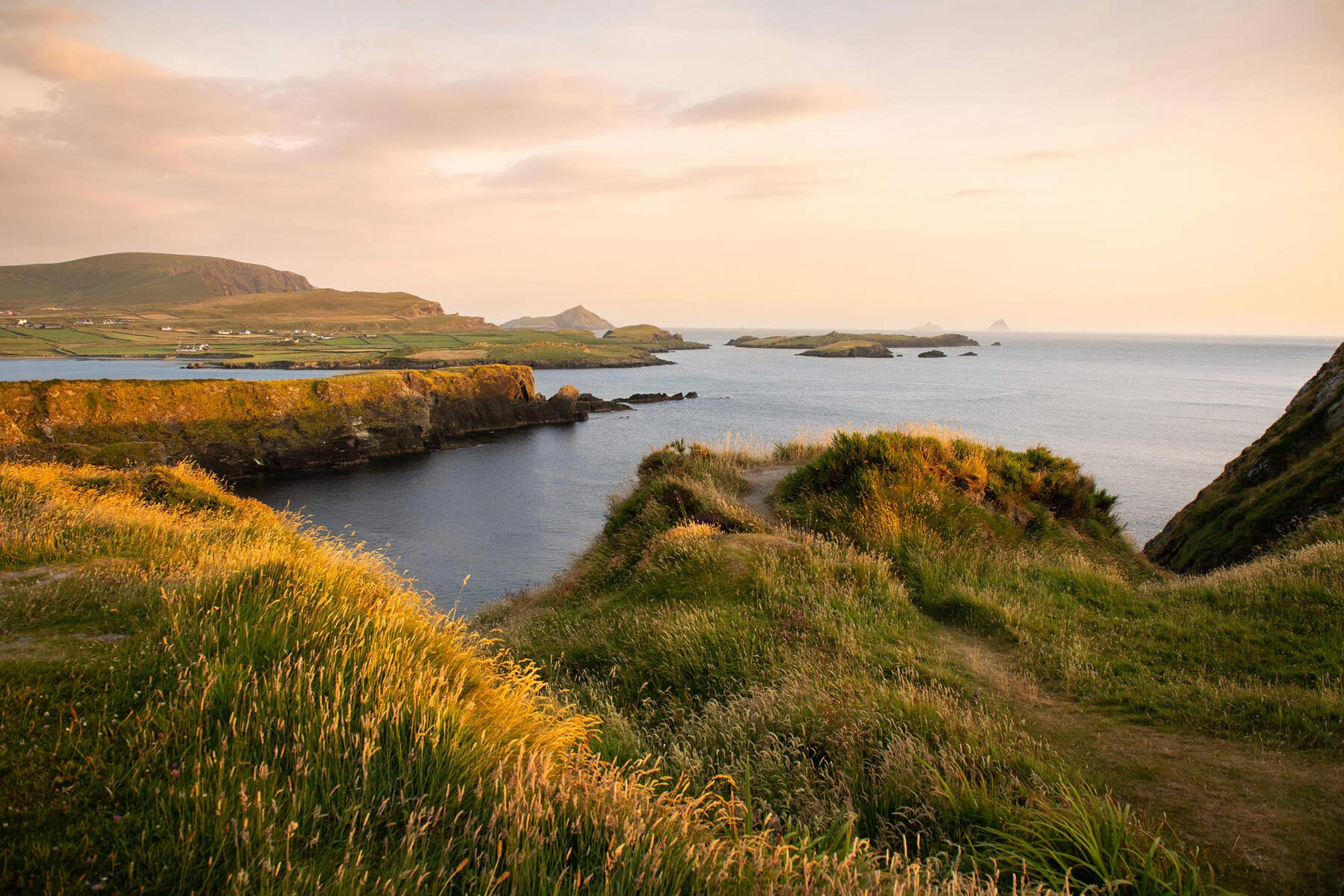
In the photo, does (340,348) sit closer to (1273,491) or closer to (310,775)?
(1273,491)

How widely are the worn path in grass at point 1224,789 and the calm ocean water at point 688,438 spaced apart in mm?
18157

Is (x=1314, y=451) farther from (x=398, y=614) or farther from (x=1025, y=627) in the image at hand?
(x=398, y=614)

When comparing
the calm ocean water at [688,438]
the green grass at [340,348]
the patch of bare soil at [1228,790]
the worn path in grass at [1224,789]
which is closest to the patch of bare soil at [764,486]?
the calm ocean water at [688,438]

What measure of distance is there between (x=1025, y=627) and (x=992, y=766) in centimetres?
411

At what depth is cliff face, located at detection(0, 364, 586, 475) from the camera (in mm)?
36125

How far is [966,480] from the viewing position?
1461 centimetres

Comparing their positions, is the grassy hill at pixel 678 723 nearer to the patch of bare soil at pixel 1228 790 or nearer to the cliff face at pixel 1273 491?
the patch of bare soil at pixel 1228 790

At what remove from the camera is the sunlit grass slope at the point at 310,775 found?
2809 mm

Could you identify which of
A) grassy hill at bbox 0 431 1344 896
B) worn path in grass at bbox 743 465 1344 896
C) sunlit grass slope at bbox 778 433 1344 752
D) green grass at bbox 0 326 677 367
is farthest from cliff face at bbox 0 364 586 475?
green grass at bbox 0 326 677 367

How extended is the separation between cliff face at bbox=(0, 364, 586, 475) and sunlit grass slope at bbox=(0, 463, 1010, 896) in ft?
109

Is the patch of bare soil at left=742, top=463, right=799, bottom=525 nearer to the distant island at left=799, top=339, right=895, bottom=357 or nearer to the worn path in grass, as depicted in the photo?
the worn path in grass

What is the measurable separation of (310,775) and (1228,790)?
656 centimetres

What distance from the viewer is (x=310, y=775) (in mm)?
3373

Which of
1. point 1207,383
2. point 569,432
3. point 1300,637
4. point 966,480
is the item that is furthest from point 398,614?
point 1207,383
